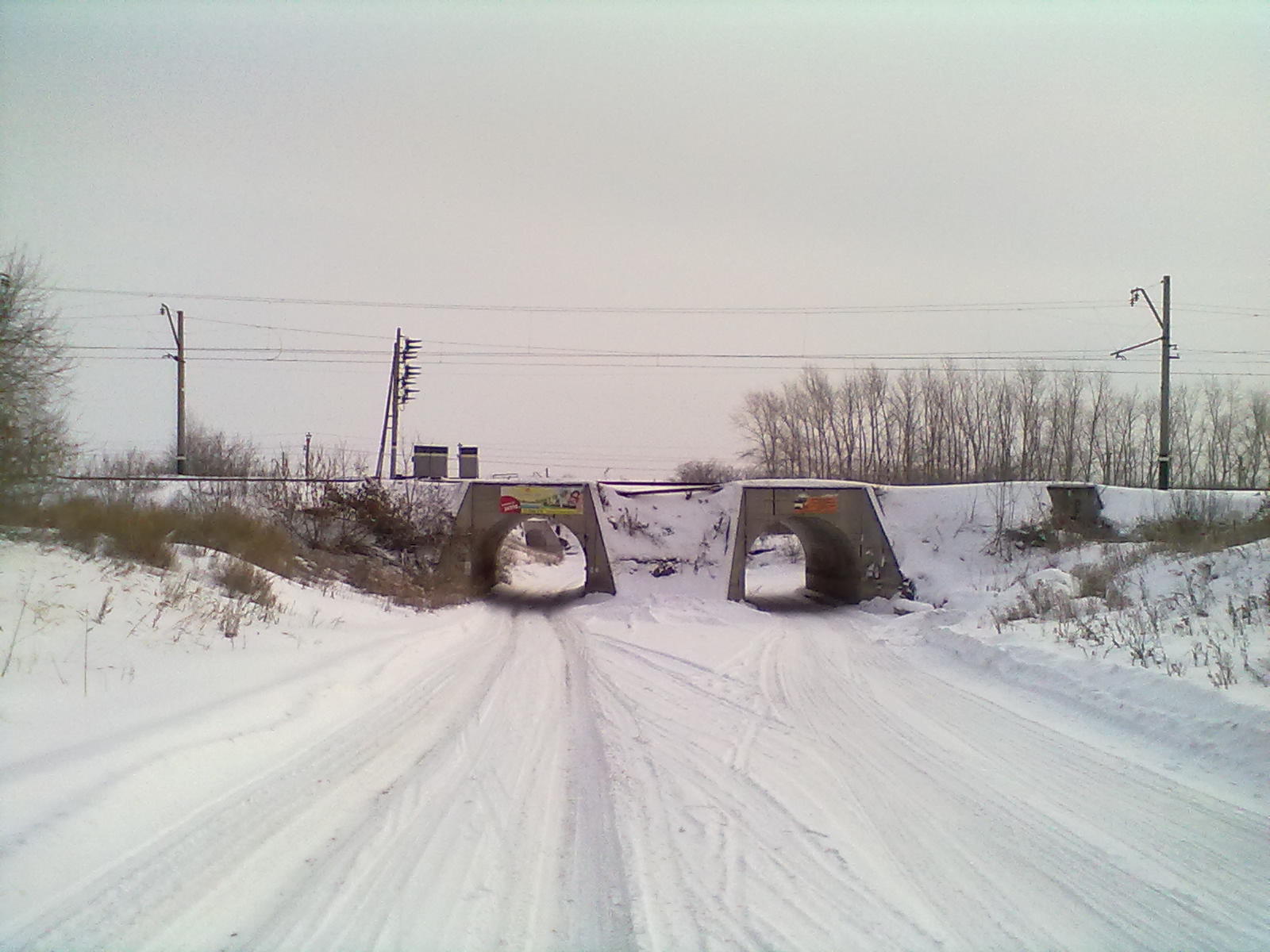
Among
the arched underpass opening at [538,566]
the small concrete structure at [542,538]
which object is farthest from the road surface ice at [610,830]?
the small concrete structure at [542,538]

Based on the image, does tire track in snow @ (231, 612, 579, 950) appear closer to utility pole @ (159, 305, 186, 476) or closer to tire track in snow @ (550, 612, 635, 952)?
tire track in snow @ (550, 612, 635, 952)

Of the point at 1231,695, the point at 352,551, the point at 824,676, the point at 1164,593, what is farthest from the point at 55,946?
the point at 352,551

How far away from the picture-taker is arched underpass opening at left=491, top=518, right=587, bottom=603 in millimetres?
29500

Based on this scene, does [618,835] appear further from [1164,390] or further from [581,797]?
[1164,390]

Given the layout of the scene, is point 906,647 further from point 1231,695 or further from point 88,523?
point 88,523

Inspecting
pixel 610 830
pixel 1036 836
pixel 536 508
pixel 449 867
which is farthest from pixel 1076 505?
pixel 449 867

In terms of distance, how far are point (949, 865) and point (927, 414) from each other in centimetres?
5562

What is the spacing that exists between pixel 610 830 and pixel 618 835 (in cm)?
10

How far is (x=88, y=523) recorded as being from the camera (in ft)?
42.3

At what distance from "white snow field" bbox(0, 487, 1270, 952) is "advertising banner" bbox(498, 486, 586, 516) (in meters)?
12.4

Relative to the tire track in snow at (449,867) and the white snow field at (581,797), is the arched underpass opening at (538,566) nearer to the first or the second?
the white snow field at (581,797)

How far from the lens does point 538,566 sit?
1855 inches

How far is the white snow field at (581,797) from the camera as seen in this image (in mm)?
4340

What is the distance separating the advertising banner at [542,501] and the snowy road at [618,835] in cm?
1513
